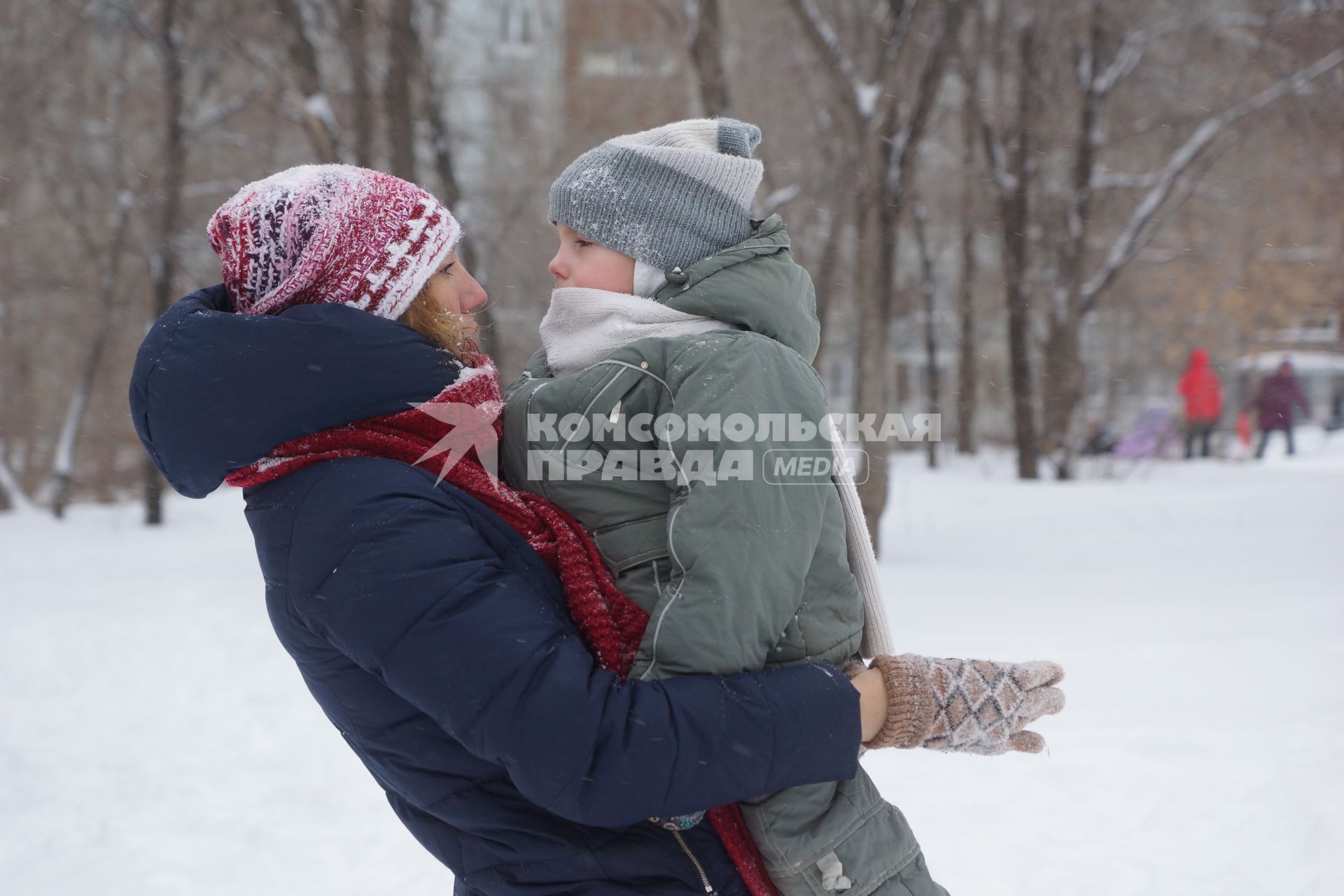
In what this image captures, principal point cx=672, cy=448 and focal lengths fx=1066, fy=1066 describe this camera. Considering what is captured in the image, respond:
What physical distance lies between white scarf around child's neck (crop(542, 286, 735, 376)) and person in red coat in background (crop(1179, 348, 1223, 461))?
1867 cm

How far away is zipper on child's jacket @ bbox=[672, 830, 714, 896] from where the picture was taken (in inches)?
52.1

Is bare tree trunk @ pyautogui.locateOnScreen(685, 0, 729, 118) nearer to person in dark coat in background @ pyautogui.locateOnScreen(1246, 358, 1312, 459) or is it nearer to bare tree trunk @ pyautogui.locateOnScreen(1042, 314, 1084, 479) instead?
bare tree trunk @ pyautogui.locateOnScreen(1042, 314, 1084, 479)

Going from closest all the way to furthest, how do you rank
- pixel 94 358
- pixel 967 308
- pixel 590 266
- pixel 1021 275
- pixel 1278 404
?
pixel 590 266
pixel 94 358
pixel 1021 275
pixel 1278 404
pixel 967 308

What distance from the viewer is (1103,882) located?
12.9ft

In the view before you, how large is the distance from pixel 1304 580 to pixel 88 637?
29.8ft

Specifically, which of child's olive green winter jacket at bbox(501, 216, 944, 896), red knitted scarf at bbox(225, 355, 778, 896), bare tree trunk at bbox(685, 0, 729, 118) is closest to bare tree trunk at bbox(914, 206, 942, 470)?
bare tree trunk at bbox(685, 0, 729, 118)

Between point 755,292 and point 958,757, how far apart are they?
13.3 feet

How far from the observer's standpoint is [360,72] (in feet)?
34.4

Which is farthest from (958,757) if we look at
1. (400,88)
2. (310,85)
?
(310,85)

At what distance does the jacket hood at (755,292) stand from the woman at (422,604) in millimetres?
322

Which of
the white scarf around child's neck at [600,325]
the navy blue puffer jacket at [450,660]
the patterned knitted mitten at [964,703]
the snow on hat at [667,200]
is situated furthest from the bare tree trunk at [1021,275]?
the navy blue puffer jacket at [450,660]

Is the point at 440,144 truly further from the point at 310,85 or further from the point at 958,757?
the point at 958,757

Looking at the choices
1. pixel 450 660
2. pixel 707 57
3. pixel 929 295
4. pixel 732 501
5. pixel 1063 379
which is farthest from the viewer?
pixel 929 295

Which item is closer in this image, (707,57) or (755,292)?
(755,292)
